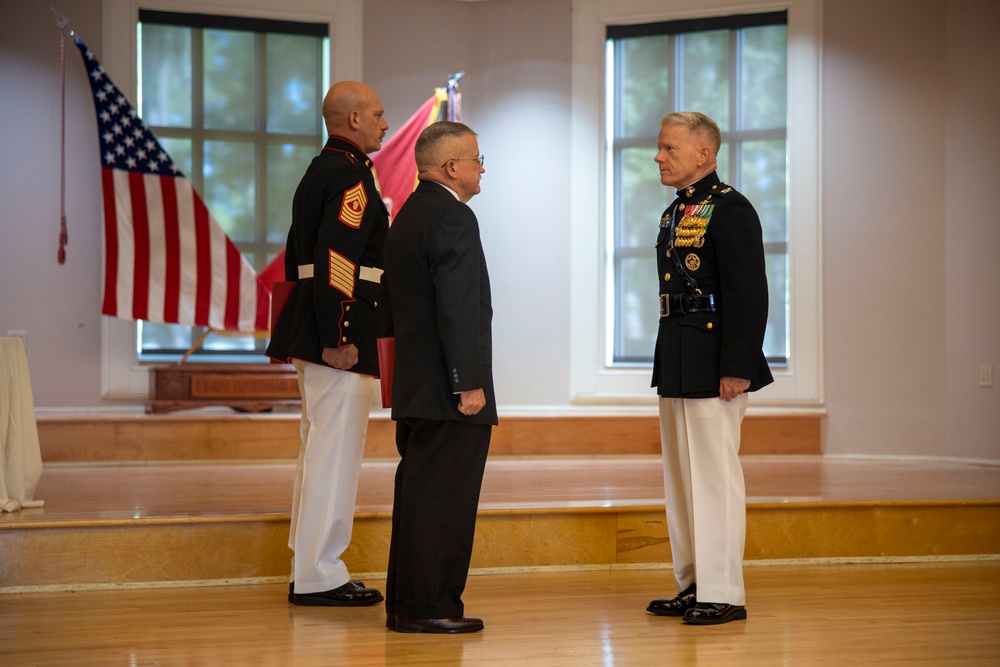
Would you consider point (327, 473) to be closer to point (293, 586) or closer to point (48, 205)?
point (293, 586)

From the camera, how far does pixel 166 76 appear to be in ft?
20.3

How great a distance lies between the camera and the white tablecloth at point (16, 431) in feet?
11.9

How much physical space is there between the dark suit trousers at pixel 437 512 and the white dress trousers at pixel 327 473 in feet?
1.20

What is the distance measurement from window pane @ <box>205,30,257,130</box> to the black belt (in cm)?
409

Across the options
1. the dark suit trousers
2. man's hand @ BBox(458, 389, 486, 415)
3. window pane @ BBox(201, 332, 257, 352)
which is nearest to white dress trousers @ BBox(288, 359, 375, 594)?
the dark suit trousers

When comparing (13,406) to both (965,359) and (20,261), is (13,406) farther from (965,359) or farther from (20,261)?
(965,359)

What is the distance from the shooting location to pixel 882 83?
19.0ft

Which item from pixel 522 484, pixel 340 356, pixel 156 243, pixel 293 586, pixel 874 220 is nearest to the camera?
pixel 340 356

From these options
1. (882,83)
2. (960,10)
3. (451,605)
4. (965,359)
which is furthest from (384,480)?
(960,10)

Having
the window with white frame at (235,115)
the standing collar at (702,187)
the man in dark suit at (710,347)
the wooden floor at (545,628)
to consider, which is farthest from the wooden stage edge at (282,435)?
the standing collar at (702,187)

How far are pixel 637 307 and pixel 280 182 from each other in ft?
7.81

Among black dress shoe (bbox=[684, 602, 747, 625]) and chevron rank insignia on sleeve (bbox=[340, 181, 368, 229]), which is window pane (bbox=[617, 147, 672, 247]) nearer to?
chevron rank insignia on sleeve (bbox=[340, 181, 368, 229])

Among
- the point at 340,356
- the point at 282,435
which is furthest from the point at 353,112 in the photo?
the point at 282,435

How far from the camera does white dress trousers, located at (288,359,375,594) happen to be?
121 inches
